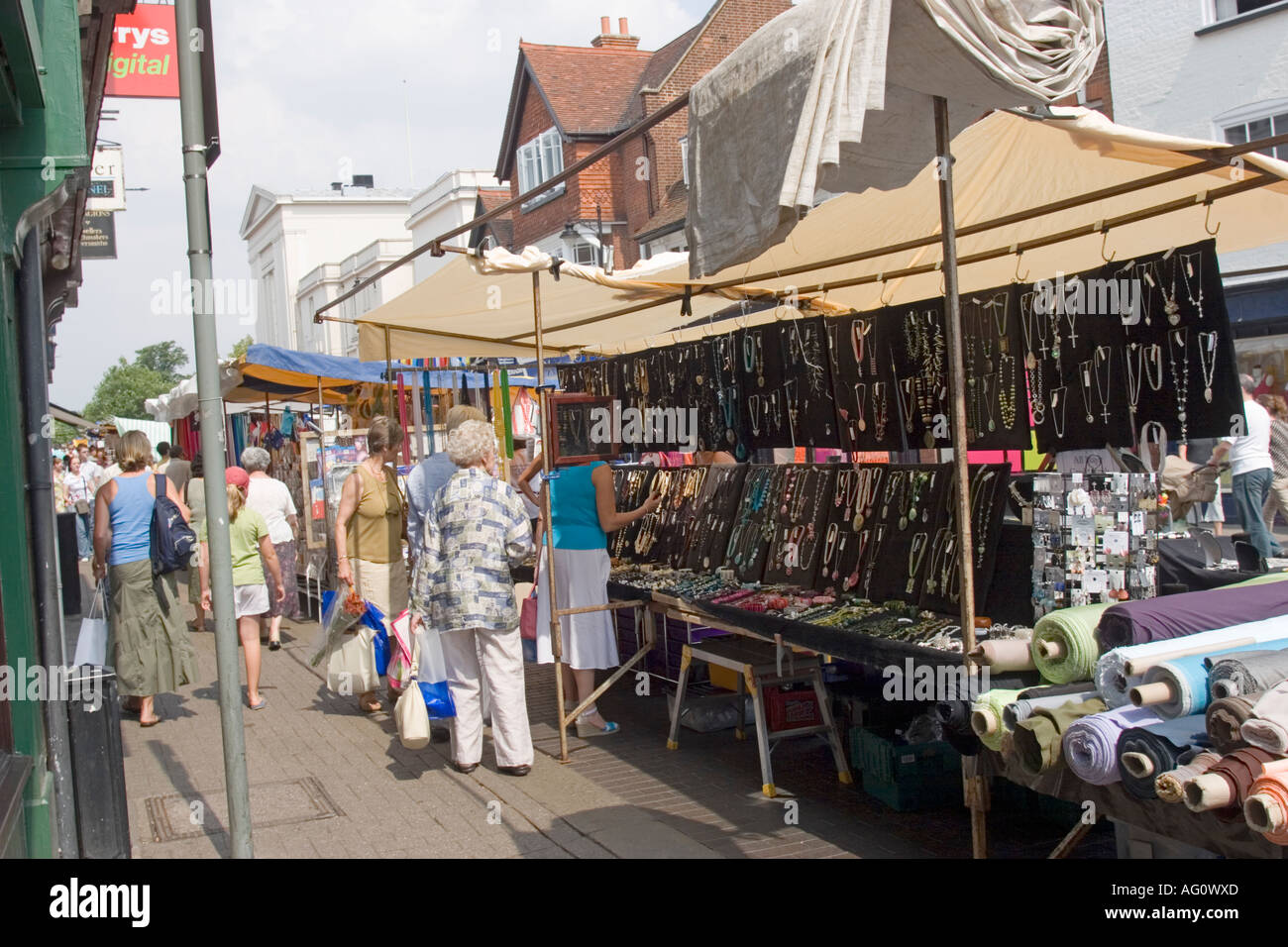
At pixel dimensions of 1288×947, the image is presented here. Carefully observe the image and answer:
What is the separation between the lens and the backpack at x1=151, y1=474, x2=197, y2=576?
24.7 feet

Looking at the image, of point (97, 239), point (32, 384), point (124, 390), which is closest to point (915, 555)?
point (32, 384)

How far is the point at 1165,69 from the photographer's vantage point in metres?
16.0

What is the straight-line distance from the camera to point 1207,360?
178 inches

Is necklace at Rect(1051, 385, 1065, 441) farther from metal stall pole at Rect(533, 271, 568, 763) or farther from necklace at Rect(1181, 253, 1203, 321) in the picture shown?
metal stall pole at Rect(533, 271, 568, 763)

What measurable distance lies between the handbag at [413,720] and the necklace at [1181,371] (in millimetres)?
4218

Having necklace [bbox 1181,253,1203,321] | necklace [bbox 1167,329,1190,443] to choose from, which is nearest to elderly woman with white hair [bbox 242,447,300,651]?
necklace [bbox 1167,329,1190,443]

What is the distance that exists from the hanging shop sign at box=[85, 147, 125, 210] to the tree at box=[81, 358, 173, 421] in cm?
7944

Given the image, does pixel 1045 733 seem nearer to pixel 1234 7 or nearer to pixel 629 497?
pixel 629 497

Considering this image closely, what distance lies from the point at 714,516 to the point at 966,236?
2.45m

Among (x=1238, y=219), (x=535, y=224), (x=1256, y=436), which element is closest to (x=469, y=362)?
(x=1256, y=436)

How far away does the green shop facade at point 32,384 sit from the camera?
462cm
